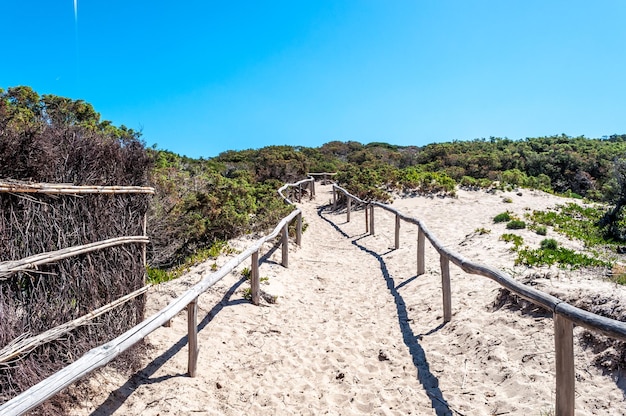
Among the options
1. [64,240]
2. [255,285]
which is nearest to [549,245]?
[255,285]

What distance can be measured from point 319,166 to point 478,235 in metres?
20.3

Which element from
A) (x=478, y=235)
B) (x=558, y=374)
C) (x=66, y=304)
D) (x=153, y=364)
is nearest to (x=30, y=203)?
(x=66, y=304)

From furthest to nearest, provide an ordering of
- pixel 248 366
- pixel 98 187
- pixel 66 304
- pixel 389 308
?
1. pixel 389 308
2. pixel 248 366
3. pixel 98 187
4. pixel 66 304

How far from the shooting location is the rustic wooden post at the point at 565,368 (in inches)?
111

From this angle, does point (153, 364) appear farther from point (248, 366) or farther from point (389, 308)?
point (389, 308)

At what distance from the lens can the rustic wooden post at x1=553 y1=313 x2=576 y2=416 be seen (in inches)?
111

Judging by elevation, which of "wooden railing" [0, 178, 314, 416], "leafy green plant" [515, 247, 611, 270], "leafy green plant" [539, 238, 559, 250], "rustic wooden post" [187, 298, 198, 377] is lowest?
"rustic wooden post" [187, 298, 198, 377]

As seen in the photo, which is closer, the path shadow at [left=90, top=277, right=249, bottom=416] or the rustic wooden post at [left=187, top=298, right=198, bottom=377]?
the path shadow at [left=90, top=277, right=249, bottom=416]

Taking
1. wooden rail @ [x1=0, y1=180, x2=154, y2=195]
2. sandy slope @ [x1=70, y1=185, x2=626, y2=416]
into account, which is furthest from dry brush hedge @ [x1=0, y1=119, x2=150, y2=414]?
sandy slope @ [x1=70, y1=185, x2=626, y2=416]

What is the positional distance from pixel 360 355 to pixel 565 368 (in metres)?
2.41

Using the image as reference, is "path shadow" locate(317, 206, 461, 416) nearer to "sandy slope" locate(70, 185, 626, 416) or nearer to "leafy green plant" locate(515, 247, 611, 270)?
A: "sandy slope" locate(70, 185, 626, 416)

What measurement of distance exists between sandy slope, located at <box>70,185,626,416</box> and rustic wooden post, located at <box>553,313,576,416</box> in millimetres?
367

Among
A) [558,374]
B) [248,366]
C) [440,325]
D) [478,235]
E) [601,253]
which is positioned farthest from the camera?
[478,235]

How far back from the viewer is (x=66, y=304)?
3.51 metres
